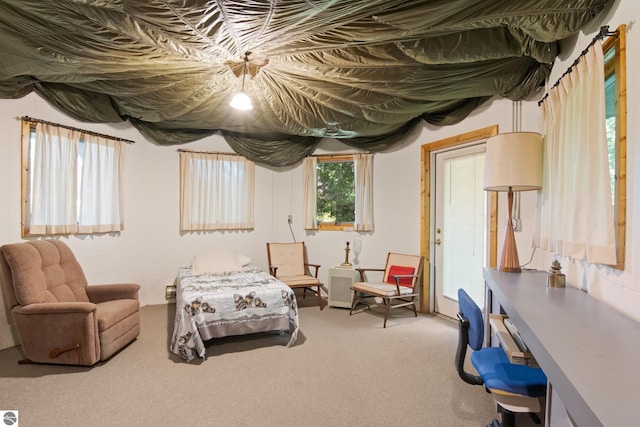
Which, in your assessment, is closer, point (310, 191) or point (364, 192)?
point (364, 192)

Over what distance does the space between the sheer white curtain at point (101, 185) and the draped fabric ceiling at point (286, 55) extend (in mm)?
355

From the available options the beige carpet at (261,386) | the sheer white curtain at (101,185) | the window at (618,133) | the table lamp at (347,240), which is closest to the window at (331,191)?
the table lamp at (347,240)

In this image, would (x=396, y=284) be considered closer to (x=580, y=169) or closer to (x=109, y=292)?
(x=580, y=169)

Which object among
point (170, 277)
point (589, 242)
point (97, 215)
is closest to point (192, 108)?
point (97, 215)

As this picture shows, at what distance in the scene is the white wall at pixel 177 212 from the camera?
2.92 meters

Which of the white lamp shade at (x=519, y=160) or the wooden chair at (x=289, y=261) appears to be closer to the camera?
the white lamp shade at (x=519, y=160)

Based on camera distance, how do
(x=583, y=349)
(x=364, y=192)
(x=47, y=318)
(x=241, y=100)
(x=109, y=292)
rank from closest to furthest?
(x=583, y=349)
(x=47, y=318)
(x=241, y=100)
(x=109, y=292)
(x=364, y=192)

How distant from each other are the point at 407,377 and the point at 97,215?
3697mm

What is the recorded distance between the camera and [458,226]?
3756 millimetres

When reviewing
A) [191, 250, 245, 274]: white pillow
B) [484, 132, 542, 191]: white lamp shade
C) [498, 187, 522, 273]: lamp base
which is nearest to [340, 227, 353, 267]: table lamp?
[191, 250, 245, 274]: white pillow

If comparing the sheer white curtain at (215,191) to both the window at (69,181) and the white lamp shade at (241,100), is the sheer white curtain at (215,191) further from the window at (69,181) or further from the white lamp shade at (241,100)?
the white lamp shade at (241,100)

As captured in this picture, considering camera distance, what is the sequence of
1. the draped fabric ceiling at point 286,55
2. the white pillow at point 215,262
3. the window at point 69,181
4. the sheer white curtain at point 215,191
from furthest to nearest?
the sheer white curtain at point 215,191 → the white pillow at point 215,262 → the window at point 69,181 → the draped fabric ceiling at point 286,55

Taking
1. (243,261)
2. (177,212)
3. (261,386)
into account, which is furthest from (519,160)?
(177,212)

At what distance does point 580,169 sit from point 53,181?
4407 millimetres
